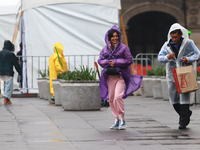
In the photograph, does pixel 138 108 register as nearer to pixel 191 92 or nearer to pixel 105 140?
pixel 191 92

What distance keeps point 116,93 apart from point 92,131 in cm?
78

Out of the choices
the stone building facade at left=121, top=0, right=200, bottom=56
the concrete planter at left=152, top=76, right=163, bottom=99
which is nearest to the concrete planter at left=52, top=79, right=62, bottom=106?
the concrete planter at left=152, top=76, right=163, bottom=99

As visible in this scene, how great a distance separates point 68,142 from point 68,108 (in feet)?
14.9

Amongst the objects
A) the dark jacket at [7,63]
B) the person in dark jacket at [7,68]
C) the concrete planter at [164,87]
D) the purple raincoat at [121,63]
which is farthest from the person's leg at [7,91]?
the purple raincoat at [121,63]

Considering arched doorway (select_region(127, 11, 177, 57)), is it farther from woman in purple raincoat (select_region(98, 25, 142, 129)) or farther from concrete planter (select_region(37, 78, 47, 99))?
woman in purple raincoat (select_region(98, 25, 142, 129))

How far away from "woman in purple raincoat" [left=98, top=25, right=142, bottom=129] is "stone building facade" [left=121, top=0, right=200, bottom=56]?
16814 millimetres

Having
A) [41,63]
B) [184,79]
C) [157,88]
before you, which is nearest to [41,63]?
[41,63]

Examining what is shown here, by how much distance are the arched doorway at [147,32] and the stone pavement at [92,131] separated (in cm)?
1707

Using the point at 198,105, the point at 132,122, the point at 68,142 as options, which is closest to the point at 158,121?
the point at 132,122

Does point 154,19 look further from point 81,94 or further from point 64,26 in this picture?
point 81,94

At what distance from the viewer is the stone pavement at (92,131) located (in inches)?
259

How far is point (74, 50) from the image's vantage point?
17.1 metres

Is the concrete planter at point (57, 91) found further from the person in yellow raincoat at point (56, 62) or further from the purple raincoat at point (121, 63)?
the purple raincoat at point (121, 63)

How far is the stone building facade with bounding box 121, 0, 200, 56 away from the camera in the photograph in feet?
83.3
